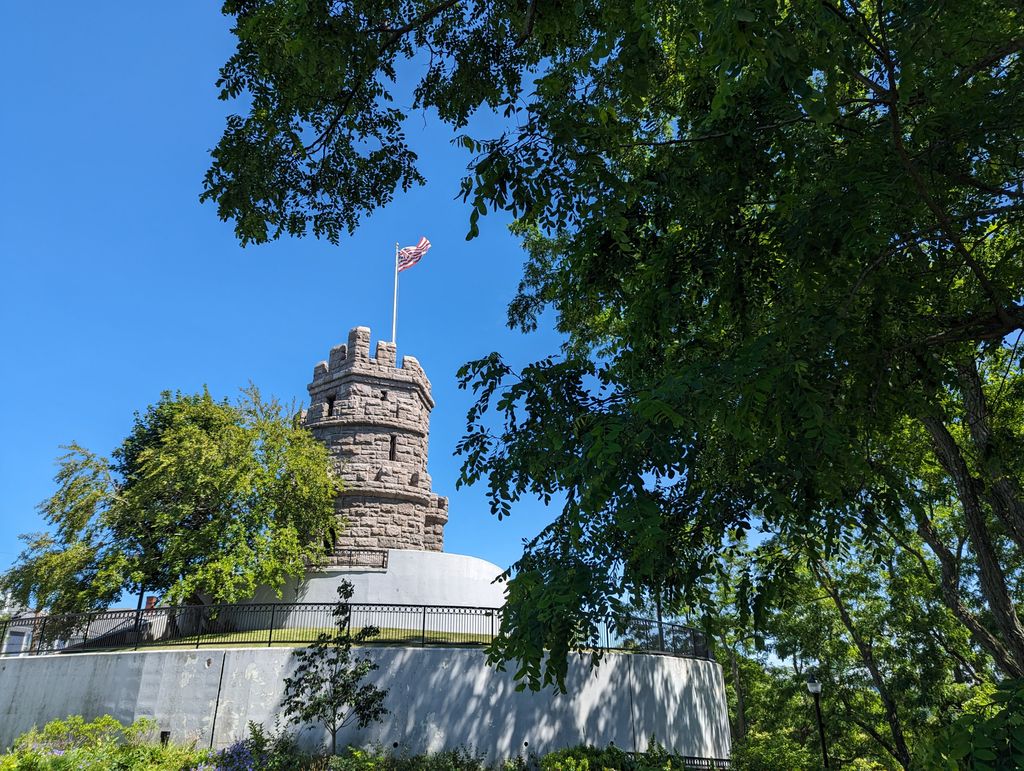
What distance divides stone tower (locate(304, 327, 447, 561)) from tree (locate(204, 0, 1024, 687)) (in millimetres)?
18339

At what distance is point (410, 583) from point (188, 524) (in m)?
7.93

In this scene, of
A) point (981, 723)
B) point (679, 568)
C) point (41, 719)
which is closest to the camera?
point (981, 723)

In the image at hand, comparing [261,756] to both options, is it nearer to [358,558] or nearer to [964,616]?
[358,558]

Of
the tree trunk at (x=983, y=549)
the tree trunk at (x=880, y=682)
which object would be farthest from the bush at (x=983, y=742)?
the tree trunk at (x=880, y=682)

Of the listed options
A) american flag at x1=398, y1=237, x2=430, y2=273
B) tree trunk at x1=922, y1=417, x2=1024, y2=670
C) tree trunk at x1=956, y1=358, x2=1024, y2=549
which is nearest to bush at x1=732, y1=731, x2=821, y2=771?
tree trunk at x1=922, y1=417, x2=1024, y2=670

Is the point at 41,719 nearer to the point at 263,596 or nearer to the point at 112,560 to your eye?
the point at 112,560

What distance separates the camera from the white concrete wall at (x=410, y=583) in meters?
22.6

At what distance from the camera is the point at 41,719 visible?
16156mm

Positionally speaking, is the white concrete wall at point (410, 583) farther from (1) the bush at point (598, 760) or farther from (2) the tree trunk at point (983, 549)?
(2) the tree trunk at point (983, 549)

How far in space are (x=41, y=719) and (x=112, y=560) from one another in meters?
4.76

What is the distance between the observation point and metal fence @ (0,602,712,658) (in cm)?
1725

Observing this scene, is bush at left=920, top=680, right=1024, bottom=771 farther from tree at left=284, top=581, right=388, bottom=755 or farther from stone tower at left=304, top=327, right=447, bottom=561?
stone tower at left=304, top=327, right=447, bottom=561

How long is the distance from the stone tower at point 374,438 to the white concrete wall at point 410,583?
1.29 meters

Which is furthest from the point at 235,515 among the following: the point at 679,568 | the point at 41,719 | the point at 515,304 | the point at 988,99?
the point at 988,99
